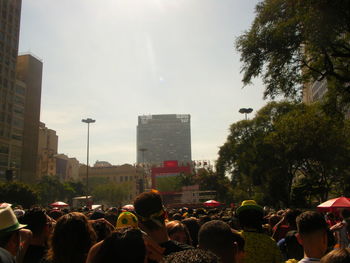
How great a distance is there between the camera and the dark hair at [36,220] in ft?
14.4

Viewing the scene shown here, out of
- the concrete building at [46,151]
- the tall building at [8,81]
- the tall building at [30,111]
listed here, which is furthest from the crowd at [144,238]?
the concrete building at [46,151]

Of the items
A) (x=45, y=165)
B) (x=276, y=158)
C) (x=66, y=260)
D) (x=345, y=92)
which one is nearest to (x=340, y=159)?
(x=276, y=158)

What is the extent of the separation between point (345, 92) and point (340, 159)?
14.3 metres

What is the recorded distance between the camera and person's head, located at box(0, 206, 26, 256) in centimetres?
344

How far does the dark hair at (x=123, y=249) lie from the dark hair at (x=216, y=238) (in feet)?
3.59

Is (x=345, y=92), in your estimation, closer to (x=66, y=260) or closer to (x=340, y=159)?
(x=340, y=159)

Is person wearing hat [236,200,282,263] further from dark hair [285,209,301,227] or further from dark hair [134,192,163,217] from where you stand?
dark hair [285,209,301,227]

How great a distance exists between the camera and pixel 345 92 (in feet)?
53.9

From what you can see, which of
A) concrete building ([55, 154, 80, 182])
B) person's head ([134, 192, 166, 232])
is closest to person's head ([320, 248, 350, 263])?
person's head ([134, 192, 166, 232])

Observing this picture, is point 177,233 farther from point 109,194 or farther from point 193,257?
point 109,194

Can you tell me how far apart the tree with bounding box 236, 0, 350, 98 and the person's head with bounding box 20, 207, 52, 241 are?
38.9 ft

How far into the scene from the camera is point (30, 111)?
3388 inches

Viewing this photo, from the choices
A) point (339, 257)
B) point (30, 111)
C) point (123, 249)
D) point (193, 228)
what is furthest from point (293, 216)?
point (30, 111)

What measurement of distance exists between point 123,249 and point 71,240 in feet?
3.86
